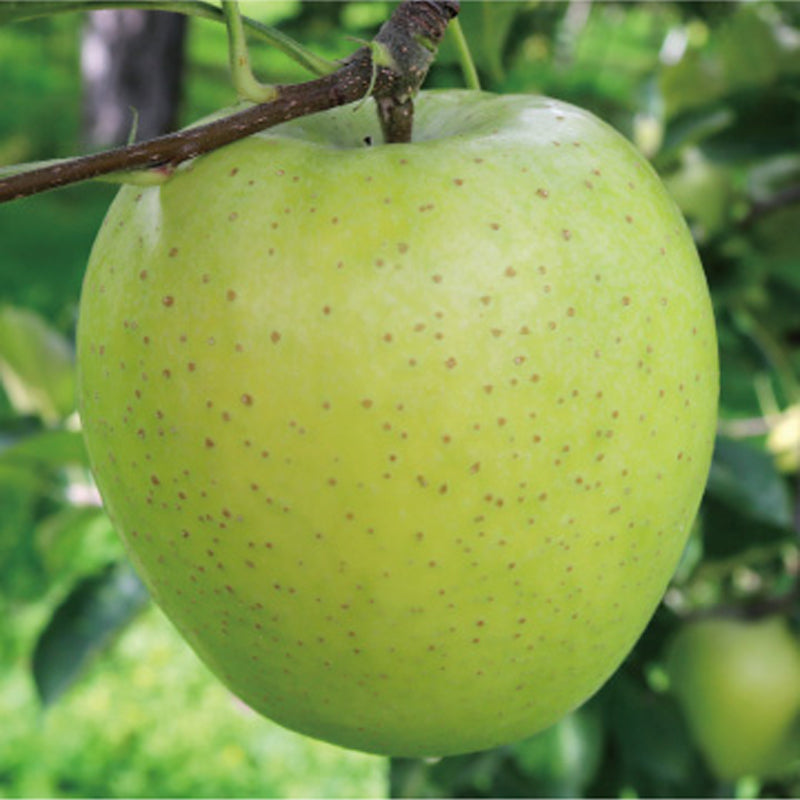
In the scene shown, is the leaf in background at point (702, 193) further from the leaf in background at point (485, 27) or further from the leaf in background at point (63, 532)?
the leaf in background at point (63, 532)

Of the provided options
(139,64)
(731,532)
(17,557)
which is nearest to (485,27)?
(731,532)

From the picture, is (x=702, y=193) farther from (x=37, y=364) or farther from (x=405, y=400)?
(x=405, y=400)

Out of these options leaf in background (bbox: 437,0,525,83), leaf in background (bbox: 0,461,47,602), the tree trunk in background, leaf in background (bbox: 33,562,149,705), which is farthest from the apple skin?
the tree trunk in background

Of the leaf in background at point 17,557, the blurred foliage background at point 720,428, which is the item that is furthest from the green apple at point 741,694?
the leaf in background at point 17,557

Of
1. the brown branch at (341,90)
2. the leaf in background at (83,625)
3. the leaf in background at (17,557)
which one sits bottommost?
the leaf in background at (17,557)

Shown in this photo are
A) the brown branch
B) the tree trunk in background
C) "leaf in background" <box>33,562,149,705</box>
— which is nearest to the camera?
the brown branch

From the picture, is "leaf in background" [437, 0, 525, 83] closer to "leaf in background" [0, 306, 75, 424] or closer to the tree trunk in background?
"leaf in background" [0, 306, 75, 424]
